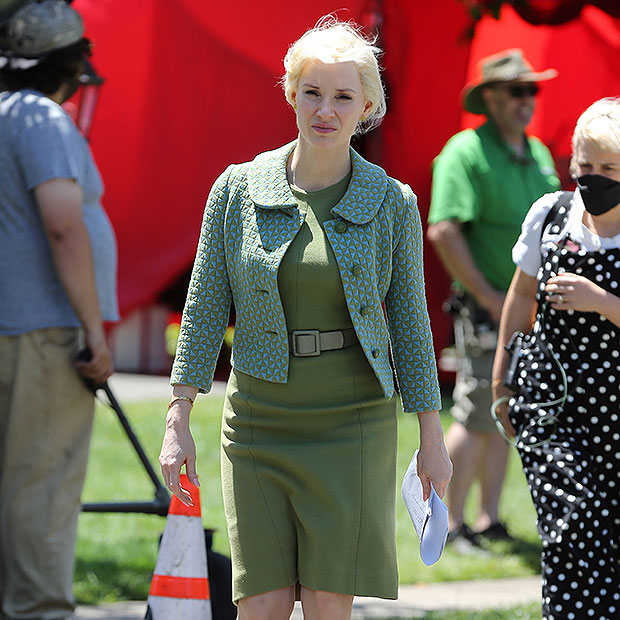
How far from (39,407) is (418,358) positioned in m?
1.67

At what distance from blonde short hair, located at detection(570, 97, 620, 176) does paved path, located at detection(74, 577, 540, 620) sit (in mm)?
2022

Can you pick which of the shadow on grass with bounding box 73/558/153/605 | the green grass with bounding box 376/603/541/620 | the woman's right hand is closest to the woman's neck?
the woman's right hand

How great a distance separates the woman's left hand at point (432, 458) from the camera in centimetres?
325

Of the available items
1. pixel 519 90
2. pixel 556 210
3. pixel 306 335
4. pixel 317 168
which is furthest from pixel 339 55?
pixel 519 90

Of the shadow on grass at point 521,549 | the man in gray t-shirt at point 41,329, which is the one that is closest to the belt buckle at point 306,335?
the man in gray t-shirt at point 41,329

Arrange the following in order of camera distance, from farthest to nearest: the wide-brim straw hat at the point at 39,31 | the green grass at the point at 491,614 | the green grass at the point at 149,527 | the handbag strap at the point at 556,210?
the green grass at the point at 149,527, the green grass at the point at 491,614, the wide-brim straw hat at the point at 39,31, the handbag strap at the point at 556,210

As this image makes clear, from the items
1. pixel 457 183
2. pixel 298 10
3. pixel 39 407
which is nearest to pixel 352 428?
pixel 39 407

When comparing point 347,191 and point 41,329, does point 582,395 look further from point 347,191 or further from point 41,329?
point 41,329

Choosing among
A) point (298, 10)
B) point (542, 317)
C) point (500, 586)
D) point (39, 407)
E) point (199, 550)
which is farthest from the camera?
point (298, 10)

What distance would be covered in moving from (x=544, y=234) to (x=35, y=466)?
1929mm

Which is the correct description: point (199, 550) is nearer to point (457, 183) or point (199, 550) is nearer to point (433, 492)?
point (433, 492)

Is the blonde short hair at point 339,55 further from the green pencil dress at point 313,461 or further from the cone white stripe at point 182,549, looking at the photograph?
the cone white stripe at point 182,549

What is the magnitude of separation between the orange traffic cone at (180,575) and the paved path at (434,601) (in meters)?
1.27

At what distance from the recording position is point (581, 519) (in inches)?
148
